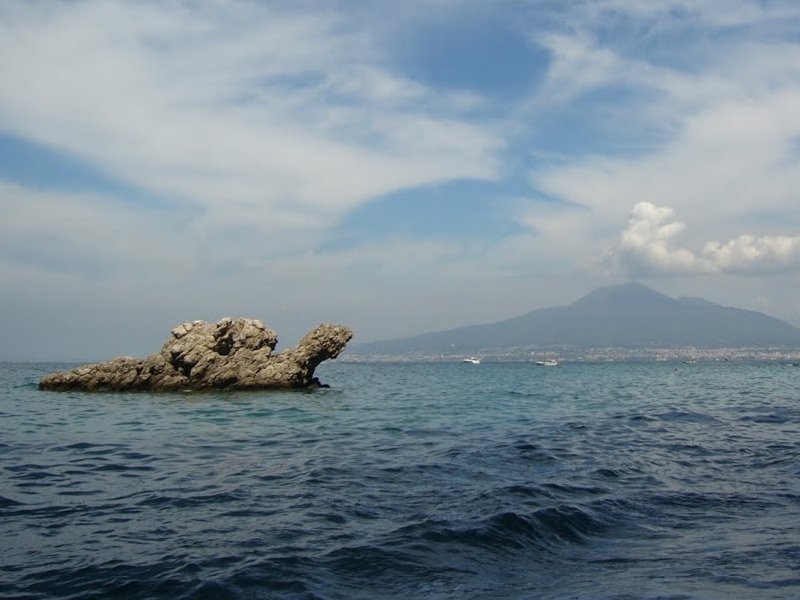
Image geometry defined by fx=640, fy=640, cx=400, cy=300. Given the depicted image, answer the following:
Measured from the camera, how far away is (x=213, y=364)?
167ft

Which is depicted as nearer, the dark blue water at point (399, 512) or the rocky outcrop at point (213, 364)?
the dark blue water at point (399, 512)

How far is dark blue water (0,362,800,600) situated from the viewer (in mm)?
8422

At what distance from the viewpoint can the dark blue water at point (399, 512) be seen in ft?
27.6

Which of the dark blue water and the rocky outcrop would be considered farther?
the rocky outcrop

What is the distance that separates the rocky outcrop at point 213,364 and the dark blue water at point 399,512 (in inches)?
994

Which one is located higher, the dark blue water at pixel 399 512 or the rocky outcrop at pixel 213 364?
→ the rocky outcrop at pixel 213 364

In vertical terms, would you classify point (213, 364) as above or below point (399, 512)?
above

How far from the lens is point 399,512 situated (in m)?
11.9

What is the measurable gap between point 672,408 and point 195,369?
3461cm

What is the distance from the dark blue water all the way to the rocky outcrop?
82.8ft

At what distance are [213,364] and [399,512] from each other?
41.6 m

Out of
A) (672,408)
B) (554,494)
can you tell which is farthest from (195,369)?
(554,494)

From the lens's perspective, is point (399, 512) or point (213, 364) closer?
point (399, 512)

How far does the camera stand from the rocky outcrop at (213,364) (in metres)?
50.5
